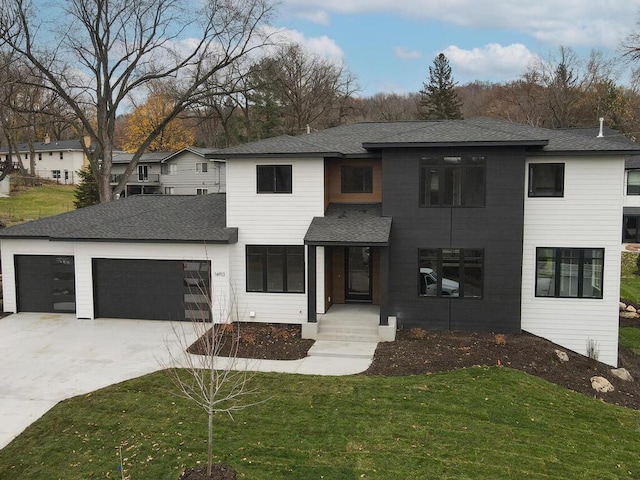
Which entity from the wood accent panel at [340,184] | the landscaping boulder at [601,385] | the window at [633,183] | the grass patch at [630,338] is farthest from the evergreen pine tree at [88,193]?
the window at [633,183]

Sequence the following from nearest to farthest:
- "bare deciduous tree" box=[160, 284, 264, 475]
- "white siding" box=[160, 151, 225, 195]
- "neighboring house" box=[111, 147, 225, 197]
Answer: "bare deciduous tree" box=[160, 284, 264, 475] → "white siding" box=[160, 151, 225, 195] → "neighboring house" box=[111, 147, 225, 197]

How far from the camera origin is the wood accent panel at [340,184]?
1641 cm

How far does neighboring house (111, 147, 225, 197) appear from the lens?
47.3 metres

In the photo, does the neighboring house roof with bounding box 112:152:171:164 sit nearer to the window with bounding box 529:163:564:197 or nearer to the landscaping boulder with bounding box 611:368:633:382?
the window with bounding box 529:163:564:197

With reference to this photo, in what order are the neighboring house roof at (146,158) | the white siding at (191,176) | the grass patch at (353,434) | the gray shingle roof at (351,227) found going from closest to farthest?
1. the grass patch at (353,434)
2. the gray shingle roof at (351,227)
3. the white siding at (191,176)
4. the neighboring house roof at (146,158)

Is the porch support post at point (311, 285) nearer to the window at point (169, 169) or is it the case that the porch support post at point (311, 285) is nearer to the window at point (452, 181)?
the window at point (452, 181)

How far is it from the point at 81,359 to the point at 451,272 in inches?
380

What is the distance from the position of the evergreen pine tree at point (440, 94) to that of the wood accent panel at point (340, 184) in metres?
38.5

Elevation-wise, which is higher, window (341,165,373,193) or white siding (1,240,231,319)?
window (341,165,373,193)

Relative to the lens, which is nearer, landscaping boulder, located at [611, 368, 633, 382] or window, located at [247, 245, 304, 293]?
landscaping boulder, located at [611, 368, 633, 382]

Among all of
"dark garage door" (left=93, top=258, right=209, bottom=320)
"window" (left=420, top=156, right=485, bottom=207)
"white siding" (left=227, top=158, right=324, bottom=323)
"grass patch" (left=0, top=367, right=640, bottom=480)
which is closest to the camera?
"grass patch" (left=0, top=367, right=640, bottom=480)

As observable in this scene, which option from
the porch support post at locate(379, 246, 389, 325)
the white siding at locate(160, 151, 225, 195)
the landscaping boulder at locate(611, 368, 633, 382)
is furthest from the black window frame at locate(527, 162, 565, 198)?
the white siding at locate(160, 151, 225, 195)

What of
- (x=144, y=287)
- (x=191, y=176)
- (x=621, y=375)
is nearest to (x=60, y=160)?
(x=191, y=176)

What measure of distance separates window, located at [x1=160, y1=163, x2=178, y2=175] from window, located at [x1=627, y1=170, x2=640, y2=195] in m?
35.3
